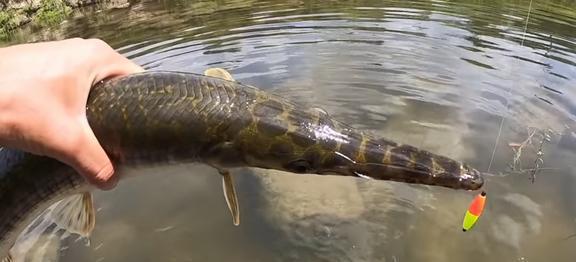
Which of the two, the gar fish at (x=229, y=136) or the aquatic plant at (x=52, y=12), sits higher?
the gar fish at (x=229, y=136)

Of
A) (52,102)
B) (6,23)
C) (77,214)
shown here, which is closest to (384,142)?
(52,102)

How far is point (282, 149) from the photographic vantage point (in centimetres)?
234

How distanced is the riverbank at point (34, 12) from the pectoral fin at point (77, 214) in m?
12.6

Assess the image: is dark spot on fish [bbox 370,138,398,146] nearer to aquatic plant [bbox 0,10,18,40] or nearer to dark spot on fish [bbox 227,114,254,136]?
dark spot on fish [bbox 227,114,254,136]

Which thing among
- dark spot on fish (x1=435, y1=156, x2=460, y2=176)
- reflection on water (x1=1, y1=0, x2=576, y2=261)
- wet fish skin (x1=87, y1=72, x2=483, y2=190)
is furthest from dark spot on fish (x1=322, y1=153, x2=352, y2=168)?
reflection on water (x1=1, y1=0, x2=576, y2=261)

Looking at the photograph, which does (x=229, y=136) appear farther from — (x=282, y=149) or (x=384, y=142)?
(x=384, y=142)

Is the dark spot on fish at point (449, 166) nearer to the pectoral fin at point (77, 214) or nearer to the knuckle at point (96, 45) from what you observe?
the knuckle at point (96, 45)

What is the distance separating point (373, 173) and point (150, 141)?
39.7 inches

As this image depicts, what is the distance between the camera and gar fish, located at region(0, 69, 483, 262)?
2.27m

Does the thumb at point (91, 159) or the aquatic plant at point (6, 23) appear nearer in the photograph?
the thumb at point (91, 159)

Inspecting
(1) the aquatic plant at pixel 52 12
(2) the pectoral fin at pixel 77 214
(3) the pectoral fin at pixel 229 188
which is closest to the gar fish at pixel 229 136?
(3) the pectoral fin at pixel 229 188

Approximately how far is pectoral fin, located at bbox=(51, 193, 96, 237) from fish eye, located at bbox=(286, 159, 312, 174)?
124 cm

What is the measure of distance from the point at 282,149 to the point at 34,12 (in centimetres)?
1551

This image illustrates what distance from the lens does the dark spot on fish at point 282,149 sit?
2.33 metres
